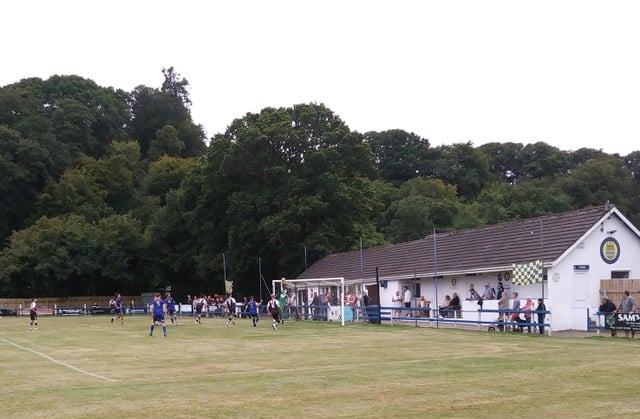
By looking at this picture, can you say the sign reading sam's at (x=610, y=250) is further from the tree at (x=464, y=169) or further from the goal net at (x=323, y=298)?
the tree at (x=464, y=169)

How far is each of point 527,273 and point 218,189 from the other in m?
35.0

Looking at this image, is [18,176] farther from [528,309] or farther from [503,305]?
[528,309]

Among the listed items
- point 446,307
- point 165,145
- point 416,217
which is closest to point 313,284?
point 446,307

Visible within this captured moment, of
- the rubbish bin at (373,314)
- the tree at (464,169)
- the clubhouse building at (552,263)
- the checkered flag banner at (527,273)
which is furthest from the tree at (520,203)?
the checkered flag banner at (527,273)

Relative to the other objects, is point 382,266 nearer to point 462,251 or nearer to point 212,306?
point 462,251

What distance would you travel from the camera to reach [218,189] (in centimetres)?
6231

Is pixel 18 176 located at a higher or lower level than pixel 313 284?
higher

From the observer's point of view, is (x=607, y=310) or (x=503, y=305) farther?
(x=503, y=305)

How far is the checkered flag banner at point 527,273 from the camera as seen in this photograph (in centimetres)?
3091

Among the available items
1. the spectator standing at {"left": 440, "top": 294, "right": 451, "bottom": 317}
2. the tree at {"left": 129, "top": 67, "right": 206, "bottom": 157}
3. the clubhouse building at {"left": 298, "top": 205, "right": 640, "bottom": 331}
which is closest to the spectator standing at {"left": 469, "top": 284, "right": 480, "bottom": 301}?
the clubhouse building at {"left": 298, "top": 205, "right": 640, "bottom": 331}

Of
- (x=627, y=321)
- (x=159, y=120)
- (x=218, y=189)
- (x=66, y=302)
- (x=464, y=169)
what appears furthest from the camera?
(x=159, y=120)

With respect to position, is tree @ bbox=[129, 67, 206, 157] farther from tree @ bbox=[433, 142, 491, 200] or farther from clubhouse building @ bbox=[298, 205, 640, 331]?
clubhouse building @ bbox=[298, 205, 640, 331]

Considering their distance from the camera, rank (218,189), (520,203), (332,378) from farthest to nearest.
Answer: (520,203) < (218,189) < (332,378)

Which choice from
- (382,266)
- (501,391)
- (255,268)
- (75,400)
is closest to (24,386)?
(75,400)
